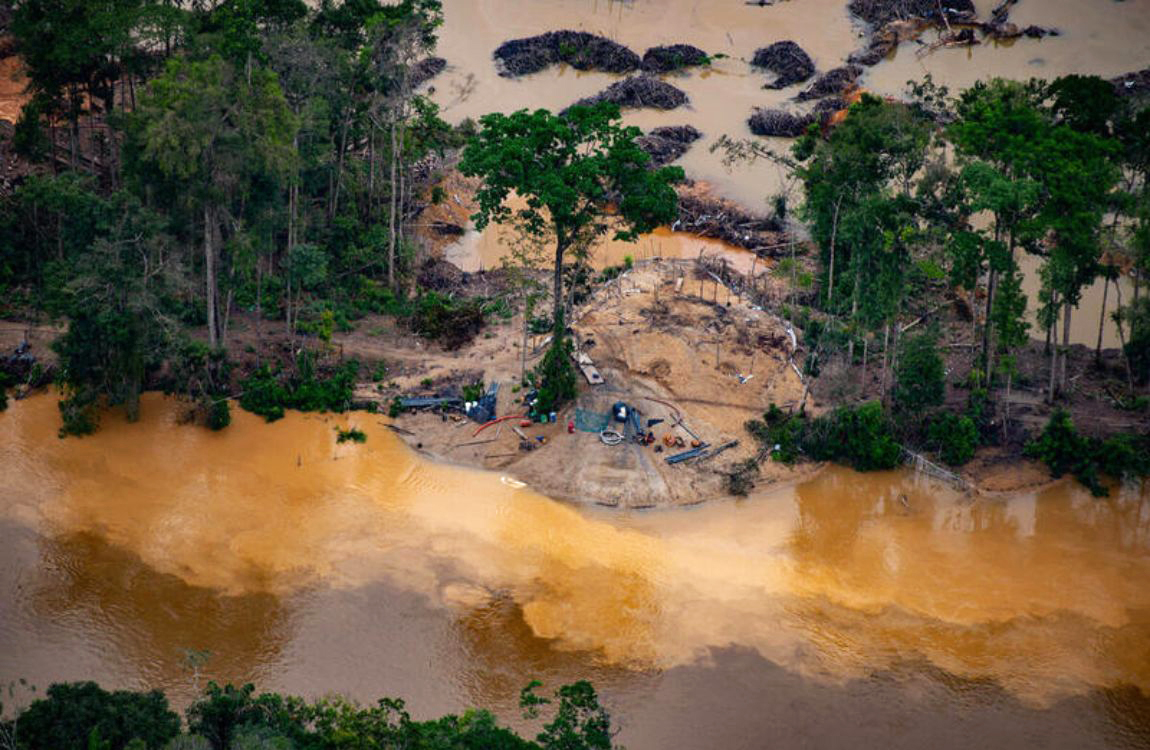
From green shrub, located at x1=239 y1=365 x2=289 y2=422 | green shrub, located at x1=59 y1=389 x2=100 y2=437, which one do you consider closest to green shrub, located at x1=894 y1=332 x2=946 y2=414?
green shrub, located at x1=239 y1=365 x2=289 y2=422

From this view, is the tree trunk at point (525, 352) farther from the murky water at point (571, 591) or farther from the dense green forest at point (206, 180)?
the dense green forest at point (206, 180)

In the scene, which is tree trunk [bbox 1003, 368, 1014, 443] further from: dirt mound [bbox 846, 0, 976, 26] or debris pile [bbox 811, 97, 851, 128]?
dirt mound [bbox 846, 0, 976, 26]

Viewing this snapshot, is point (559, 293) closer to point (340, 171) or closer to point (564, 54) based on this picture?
point (340, 171)

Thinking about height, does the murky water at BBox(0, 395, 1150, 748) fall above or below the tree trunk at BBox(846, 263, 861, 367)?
below

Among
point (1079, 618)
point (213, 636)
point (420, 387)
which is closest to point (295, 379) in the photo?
point (420, 387)

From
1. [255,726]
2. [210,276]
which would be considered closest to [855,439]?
[255,726]

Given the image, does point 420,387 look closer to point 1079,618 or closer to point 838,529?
point 838,529

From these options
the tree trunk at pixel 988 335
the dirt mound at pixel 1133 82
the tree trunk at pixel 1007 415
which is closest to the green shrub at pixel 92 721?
the tree trunk at pixel 1007 415
